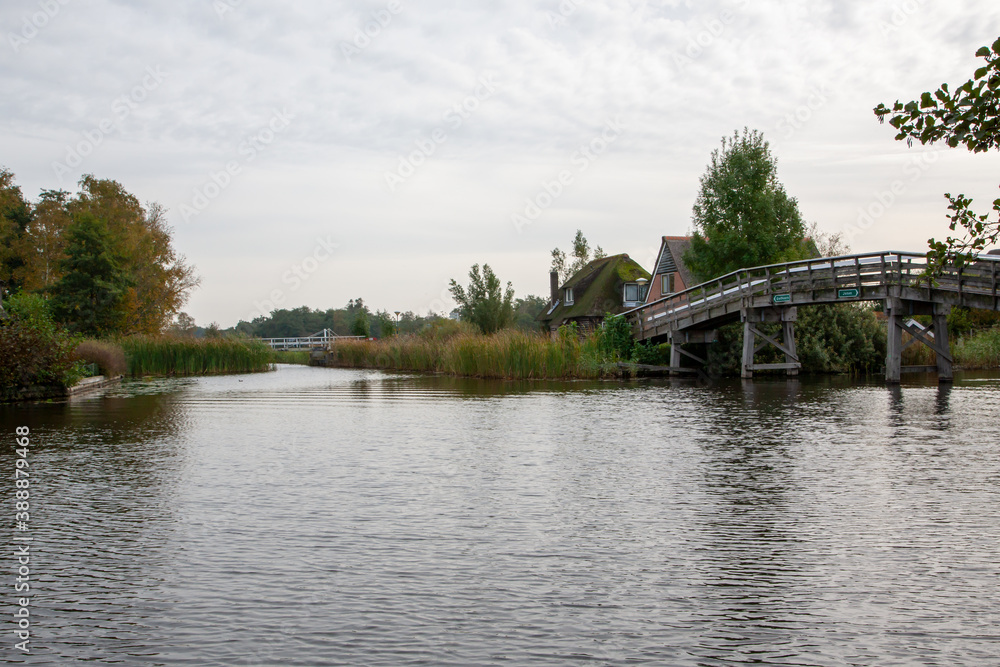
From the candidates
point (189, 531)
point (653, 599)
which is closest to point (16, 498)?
point (189, 531)

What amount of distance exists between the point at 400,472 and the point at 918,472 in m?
6.32

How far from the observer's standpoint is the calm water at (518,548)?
4750 millimetres

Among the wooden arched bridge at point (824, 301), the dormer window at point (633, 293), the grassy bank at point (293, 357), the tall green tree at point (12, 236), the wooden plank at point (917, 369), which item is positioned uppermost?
the tall green tree at point (12, 236)

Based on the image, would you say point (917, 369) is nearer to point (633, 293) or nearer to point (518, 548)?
point (633, 293)

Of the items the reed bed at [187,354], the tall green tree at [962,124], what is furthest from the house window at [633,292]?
the tall green tree at [962,124]

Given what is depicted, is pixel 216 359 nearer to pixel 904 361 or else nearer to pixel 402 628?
pixel 904 361

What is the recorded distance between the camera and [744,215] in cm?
4300

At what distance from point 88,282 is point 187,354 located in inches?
302

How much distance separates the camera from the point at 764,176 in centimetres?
4312

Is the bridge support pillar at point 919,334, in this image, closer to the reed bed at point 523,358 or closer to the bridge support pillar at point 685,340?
the bridge support pillar at point 685,340

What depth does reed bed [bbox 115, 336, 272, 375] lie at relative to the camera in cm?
4003

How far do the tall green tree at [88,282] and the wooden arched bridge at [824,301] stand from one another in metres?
28.0

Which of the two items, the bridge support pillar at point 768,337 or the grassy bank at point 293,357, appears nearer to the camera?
the bridge support pillar at point 768,337

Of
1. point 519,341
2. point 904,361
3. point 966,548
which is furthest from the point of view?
point 904,361
